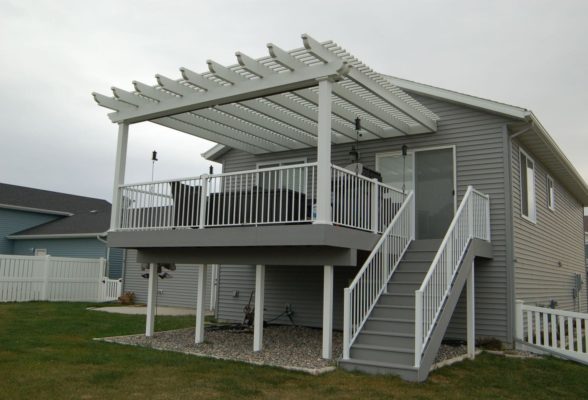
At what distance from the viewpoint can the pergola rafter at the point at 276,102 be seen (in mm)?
7234

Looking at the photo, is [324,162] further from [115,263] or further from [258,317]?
[115,263]

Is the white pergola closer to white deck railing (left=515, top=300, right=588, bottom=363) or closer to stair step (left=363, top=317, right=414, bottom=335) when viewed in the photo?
stair step (left=363, top=317, right=414, bottom=335)

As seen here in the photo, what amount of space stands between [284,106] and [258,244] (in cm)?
251

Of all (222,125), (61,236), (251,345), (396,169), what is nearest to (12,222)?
(61,236)

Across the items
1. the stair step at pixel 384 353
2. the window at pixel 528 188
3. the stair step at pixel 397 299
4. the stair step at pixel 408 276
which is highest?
the window at pixel 528 188

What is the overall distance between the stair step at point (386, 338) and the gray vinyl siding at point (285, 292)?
3.05 metres

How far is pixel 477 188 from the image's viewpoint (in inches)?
381

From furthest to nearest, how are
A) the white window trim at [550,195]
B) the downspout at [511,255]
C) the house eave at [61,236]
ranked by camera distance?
the house eave at [61,236], the white window trim at [550,195], the downspout at [511,255]

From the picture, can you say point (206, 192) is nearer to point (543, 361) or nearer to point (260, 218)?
point (260, 218)

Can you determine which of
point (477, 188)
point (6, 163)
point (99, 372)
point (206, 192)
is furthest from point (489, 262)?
point (6, 163)

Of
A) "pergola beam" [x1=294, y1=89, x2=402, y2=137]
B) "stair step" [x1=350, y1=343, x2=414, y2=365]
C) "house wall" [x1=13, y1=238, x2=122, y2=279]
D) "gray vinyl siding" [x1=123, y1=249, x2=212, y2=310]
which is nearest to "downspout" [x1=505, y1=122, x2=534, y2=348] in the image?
"pergola beam" [x1=294, y1=89, x2=402, y2=137]

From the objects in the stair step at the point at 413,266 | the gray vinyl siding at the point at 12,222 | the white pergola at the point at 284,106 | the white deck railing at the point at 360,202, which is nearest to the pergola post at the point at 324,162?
the white pergola at the point at 284,106

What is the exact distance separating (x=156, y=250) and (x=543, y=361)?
270 inches

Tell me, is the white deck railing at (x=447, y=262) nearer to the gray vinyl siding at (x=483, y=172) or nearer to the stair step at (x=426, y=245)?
the gray vinyl siding at (x=483, y=172)
